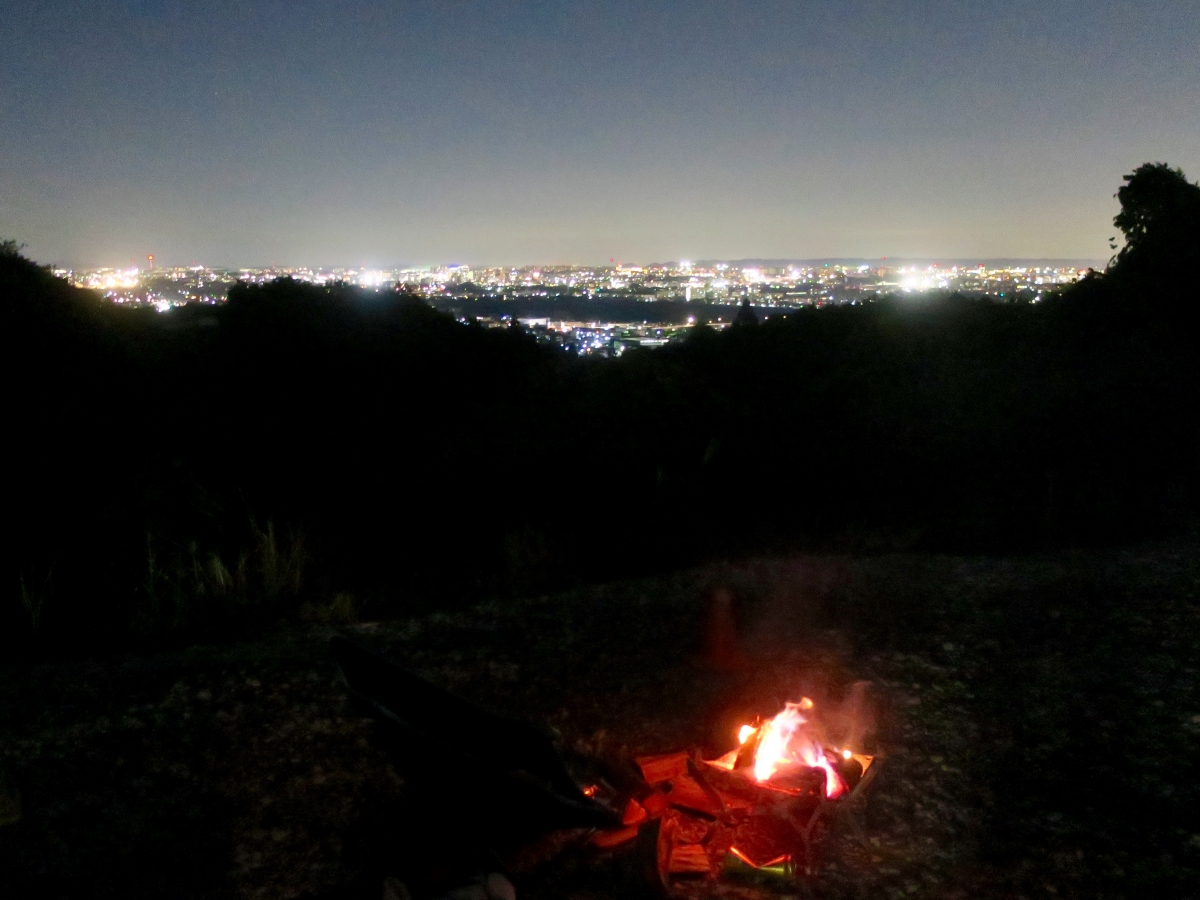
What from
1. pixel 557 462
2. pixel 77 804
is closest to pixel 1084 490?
pixel 557 462

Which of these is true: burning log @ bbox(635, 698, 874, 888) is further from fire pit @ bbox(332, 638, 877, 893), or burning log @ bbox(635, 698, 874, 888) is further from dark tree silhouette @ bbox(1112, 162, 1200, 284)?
dark tree silhouette @ bbox(1112, 162, 1200, 284)

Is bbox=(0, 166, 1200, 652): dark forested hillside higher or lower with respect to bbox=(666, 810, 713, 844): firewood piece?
higher

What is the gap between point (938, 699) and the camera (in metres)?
4.51

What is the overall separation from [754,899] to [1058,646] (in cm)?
292

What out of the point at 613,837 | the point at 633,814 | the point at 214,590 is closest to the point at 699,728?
the point at 633,814

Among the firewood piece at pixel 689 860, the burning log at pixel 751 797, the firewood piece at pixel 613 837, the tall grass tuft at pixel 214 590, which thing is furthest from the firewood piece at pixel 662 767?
the tall grass tuft at pixel 214 590

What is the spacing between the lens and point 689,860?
3176 millimetres

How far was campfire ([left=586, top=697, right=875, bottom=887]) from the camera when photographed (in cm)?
319

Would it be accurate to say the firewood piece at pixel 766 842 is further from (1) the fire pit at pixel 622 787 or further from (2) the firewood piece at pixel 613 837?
(2) the firewood piece at pixel 613 837

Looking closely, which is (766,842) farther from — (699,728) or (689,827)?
(699,728)

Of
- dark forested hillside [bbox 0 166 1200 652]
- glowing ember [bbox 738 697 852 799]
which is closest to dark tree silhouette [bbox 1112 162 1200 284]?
dark forested hillside [bbox 0 166 1200 652]

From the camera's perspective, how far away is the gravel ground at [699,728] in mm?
3219

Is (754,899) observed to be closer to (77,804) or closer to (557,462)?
(77,804)

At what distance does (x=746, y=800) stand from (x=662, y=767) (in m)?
0.39
